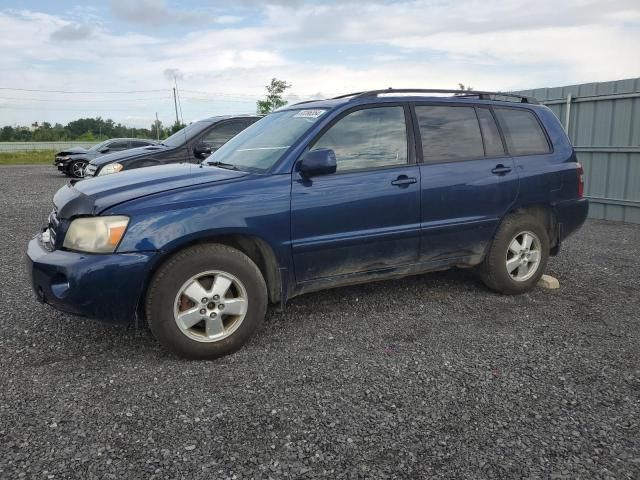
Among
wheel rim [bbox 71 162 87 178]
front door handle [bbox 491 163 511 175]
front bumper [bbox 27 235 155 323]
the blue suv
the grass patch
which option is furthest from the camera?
the grass patch

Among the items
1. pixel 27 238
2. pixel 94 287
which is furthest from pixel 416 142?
pixel 27 238

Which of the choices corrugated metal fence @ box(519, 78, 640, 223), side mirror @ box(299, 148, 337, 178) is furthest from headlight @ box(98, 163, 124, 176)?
corrugated metal fence @ box(519, 78, 640, 223)

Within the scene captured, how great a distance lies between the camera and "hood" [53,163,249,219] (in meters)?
3.41

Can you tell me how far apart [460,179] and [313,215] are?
1390mm

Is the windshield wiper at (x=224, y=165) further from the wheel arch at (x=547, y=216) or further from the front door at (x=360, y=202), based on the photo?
the wheel arch at (x=547, y=216)

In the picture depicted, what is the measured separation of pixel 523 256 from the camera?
4.85m

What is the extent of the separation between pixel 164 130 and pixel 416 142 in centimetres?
7347

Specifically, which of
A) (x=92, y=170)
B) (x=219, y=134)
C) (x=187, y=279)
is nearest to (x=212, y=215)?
(x=187, y=279)

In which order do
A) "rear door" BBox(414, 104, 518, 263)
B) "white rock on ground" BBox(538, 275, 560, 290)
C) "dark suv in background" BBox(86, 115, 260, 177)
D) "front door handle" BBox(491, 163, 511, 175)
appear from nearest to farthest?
"rear door" BBox(414, 104, 518, 263) → "front door handle" BBox(491, 163, 511, 175) → "white rock on ground" BBox(538, 275, 560, 290) → "dark suv in background" BBox(86, 115, 260, 177)

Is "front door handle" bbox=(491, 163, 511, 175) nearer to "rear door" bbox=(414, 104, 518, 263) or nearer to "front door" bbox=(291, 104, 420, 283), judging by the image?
"rear door" bbox=(414, 104, 518, 263)

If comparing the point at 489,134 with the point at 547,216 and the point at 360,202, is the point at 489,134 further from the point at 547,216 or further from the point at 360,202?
the point at 360,202

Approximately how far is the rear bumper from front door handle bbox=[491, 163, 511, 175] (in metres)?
0.70

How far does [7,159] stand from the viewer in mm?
34219

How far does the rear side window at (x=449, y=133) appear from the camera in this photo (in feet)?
14.3
